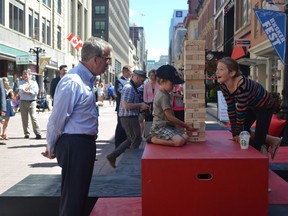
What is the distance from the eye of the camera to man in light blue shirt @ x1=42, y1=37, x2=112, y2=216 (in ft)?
11.2

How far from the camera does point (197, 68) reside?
4.82m

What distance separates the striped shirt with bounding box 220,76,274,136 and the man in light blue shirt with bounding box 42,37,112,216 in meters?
1.77

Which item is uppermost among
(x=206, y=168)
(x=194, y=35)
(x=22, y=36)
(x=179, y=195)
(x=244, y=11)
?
(x=194, y=35)

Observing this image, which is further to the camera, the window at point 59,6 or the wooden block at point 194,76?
the window at point 59,6

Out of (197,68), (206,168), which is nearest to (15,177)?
(197,68)

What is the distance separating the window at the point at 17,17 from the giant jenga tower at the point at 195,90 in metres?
27.3

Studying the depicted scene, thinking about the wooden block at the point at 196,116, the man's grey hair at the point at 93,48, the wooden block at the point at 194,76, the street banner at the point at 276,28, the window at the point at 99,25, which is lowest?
the wooden block at the point at 196,116

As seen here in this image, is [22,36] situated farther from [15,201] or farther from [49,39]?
[15,201]

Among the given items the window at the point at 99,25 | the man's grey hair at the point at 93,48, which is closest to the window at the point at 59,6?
the man's grey hair at the point at 93,48

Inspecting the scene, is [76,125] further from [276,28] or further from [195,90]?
[276,28]

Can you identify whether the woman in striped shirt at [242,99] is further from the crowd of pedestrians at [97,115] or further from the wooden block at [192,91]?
the wooden block at [192,91]

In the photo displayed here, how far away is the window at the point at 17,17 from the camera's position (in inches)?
1176

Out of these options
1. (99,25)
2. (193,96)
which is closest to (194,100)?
(193,96)

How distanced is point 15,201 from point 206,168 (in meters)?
2.17
